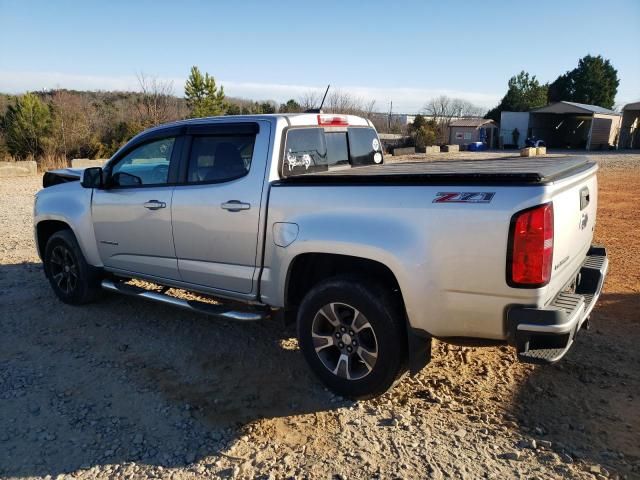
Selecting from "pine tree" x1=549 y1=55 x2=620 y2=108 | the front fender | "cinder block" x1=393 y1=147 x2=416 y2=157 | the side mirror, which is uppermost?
"pine tree" x1=549 y1=55 x2=620 y2=108

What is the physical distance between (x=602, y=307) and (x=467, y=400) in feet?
8.65

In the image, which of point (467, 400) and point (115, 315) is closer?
point (467, 400)

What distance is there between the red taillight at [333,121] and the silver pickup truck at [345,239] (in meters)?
0.02

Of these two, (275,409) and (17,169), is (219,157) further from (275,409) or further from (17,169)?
(17,169)

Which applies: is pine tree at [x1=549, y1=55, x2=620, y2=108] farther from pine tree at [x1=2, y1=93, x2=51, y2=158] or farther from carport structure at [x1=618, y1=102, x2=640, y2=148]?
pine tree at [x1=2, y1=93, x2=51, y2=158]

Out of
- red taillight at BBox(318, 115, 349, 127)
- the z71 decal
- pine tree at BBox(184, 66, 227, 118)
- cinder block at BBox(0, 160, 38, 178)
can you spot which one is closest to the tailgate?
the z71 decal

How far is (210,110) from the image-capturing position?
38.8m

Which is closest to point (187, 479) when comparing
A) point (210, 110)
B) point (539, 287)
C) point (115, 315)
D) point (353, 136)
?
point (539, 287)

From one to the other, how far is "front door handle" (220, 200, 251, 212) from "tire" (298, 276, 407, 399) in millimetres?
850

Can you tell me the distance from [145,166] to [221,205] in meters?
1.36

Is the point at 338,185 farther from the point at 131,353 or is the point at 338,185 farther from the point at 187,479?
the point at 131,353

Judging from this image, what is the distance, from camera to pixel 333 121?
180 inches

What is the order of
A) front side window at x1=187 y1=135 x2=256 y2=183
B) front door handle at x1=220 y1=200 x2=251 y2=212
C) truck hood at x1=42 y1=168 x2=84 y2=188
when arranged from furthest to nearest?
1. truck hood at x1=42 y1=168 x2=84 y2=188
2. front side window at x1=187 y1=135 x2=256 y2=183
3. front door handle at x1=220 y1=200 x2=251 y2=212

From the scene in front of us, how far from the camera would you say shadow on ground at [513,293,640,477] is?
2.95m
